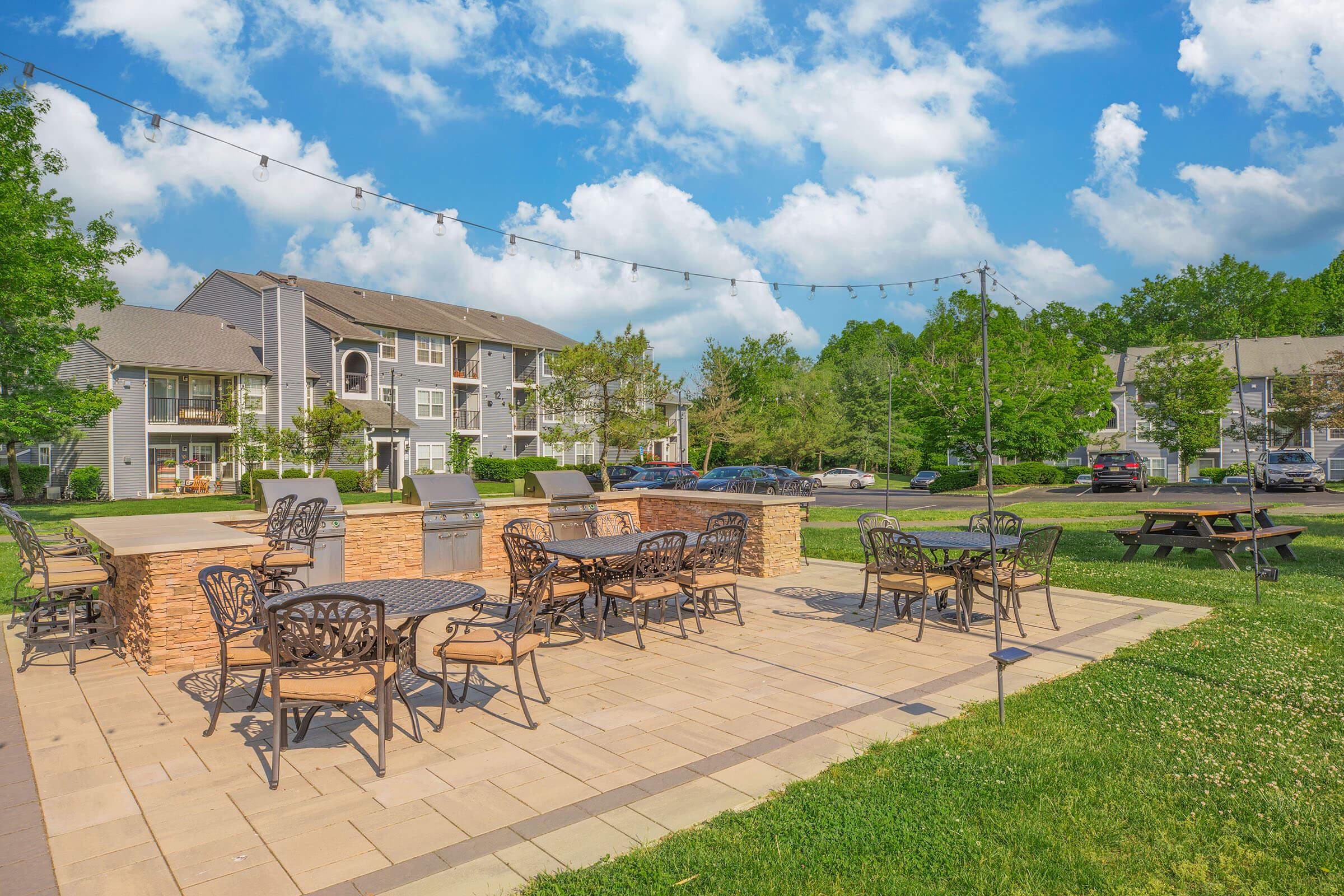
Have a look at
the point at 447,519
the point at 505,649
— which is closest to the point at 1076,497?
the point at 447,519

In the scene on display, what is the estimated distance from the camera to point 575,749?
4383 millimetres

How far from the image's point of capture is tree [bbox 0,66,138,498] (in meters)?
18.1

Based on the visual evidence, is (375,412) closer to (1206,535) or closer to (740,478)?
(740,478)

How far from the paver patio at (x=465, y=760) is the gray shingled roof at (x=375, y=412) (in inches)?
1087

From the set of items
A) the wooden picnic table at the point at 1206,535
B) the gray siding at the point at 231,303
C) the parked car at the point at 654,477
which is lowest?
the wooden picnic table at the point at 1206,535

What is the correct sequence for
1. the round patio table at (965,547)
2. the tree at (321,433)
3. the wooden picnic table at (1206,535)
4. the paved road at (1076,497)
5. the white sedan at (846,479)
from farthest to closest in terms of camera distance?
the white sedan at (846,479), the paved road at (1076,497), the tree at (321,433), the wooden picnic table at (1206,535), the round patio table at (965,547)

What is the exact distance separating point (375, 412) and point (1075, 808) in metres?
33.6

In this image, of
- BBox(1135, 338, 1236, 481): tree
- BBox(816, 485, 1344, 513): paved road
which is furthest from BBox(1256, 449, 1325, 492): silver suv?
BBox(1135, 338, 1236, 481): tree

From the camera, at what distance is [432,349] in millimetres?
37312

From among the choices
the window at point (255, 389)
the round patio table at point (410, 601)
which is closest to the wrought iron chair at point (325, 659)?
the round patio table at point (410, 601)

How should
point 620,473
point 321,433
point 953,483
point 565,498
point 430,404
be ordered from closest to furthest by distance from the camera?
point 565,498
point 321,433
point 620,473
point 953,483
point 430,404

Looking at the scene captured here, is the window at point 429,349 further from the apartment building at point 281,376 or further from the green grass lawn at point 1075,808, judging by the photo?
the green grass lawn at point 1075,808

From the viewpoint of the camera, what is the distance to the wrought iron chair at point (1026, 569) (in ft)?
23.4

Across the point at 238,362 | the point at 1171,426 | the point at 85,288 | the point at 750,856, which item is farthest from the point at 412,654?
the point at 1171,426
